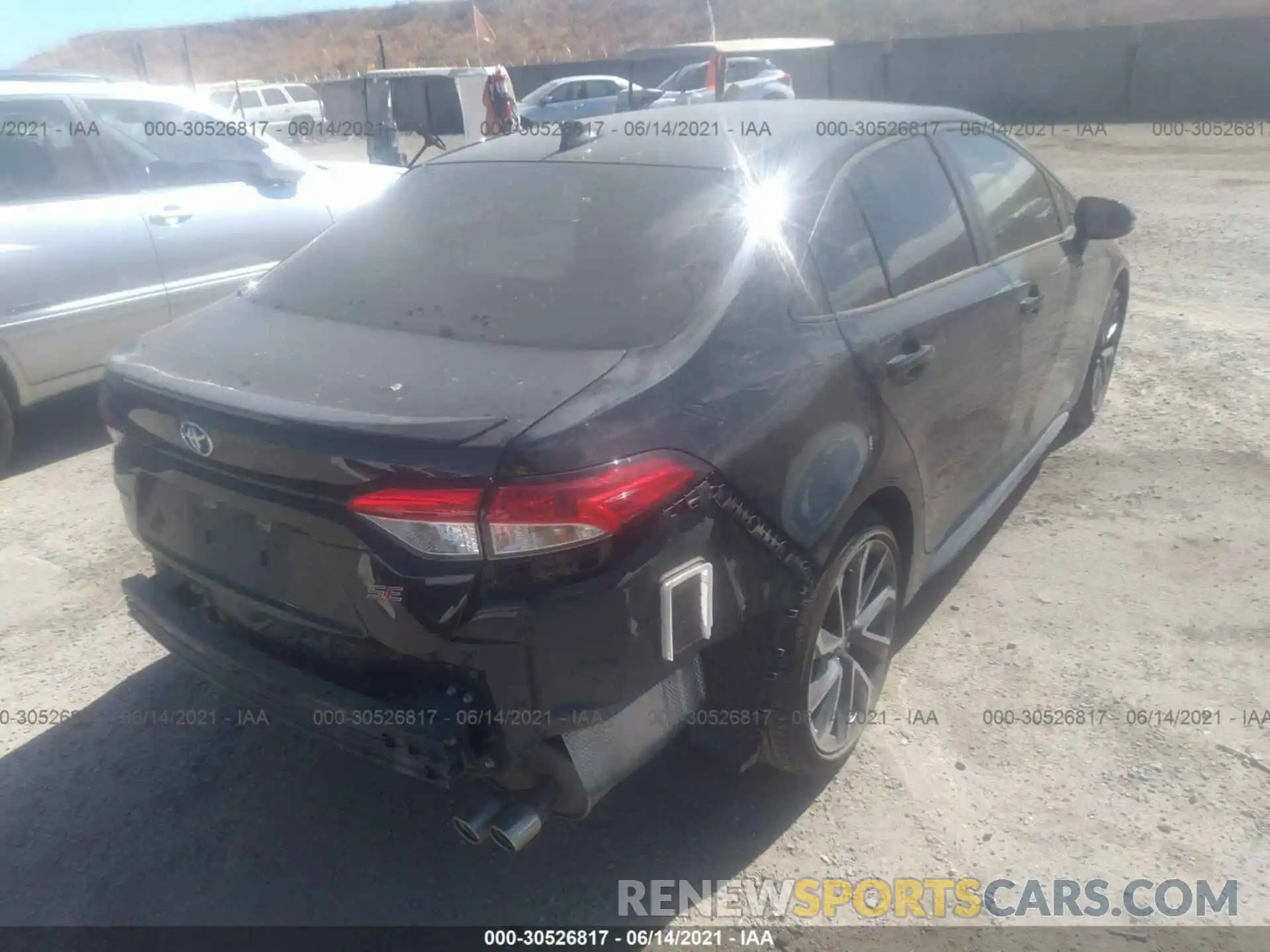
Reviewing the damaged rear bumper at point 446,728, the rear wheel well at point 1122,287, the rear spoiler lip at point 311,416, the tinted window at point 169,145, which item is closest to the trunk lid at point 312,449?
the rear spoiler lip at point 311,416

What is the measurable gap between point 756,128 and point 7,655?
3116mm

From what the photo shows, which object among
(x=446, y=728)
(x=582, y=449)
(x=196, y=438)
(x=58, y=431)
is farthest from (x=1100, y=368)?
(x=58, y=431)

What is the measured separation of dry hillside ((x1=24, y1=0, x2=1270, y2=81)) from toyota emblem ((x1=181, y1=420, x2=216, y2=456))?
39673mm

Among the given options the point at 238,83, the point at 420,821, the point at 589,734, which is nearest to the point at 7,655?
the point at 420,821

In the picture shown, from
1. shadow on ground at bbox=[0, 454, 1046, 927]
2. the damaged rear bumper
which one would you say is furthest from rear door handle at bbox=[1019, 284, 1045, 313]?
the damaged rear bumper

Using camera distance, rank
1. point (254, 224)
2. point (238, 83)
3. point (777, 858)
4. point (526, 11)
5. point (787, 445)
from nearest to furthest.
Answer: point (787, 445)
point (777, 858)
point (254, 224)
point (238, 83)
point (526, 11)

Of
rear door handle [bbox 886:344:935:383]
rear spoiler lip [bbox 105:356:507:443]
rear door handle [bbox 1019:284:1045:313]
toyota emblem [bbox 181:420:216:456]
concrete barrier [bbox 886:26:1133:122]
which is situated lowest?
concrete barrier [bbox 886:26:1133:122]

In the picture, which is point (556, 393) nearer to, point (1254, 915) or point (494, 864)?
point (494, 864)

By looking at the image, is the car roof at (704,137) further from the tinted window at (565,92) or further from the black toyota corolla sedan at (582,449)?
the tinted window at (565,92)

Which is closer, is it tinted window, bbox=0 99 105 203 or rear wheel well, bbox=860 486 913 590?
rear wheel well, bbox=860 486 913 590

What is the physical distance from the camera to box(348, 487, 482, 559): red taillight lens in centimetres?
199

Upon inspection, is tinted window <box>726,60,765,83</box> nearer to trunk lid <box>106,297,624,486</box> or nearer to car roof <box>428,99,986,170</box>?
car roof <box>428,99,986,170</box>

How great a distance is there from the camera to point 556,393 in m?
2.15

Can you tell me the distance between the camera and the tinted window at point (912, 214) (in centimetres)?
300
